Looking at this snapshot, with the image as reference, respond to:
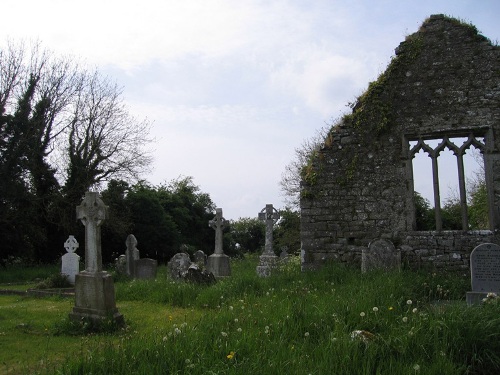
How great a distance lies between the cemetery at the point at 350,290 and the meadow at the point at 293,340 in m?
0.02

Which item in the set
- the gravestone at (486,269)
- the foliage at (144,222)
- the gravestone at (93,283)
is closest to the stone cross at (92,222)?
the gravestone at (93,283)

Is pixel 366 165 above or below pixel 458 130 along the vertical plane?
below

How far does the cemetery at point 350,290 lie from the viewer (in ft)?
11.6

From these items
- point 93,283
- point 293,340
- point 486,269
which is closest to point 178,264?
point 93,283

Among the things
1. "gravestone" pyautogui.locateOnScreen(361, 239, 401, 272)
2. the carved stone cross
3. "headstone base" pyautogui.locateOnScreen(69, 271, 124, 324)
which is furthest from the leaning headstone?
"gravestone" pyautogui.locateOnScreen(361, 239, 401, 272)

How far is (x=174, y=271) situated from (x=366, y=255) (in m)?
5.40

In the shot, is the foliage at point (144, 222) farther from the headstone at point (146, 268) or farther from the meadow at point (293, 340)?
the meadow at point (293, 340)

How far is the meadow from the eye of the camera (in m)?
3.30

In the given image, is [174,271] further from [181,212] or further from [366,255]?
[181,212]

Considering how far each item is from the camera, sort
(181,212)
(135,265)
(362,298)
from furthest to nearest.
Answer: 1. (181,212)
2. (135,265)
3. (362,298)

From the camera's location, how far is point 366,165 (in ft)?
30.4

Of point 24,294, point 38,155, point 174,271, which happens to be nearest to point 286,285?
point 174,271

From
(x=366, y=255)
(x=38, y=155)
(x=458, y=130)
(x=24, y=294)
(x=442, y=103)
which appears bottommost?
(x=24, y=294)

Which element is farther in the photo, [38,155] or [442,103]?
[38,155]
